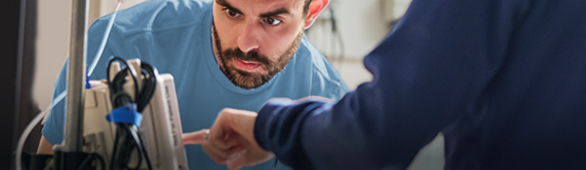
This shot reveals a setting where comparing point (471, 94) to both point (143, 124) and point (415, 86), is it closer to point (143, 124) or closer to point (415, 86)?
point (415, 86)

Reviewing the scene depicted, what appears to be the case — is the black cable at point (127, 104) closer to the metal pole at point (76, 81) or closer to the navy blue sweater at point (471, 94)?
the metal pole at point (76, 81)

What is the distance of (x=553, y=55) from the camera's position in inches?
21.5

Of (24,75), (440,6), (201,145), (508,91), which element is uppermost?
(440,6)

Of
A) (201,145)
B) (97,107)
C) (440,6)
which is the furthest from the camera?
(201,145)

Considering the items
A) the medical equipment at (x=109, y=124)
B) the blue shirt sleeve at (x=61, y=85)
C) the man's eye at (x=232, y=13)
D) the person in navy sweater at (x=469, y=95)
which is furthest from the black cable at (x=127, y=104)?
the man's eye at (x=232, y=13)

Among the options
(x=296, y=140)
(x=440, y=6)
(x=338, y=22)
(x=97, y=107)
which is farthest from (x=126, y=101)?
(x=338, y=22)

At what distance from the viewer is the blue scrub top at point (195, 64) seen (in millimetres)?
955

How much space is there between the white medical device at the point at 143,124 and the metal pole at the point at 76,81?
0.06 feet

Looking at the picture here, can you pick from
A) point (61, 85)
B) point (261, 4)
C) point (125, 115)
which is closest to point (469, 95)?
point (125, 115)

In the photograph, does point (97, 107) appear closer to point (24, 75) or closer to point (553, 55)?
point (24, 75)

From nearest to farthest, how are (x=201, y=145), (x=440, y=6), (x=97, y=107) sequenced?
(x=440, y=6)
(x=97, y=107)
(x=201, y=145)

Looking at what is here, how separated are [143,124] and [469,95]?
17.7 inches

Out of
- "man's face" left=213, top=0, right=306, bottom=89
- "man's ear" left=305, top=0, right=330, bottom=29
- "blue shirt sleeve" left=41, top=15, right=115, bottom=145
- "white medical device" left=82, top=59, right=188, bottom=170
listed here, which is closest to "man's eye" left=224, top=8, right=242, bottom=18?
"man's face" left=213, top=0, right=306, bottom=89

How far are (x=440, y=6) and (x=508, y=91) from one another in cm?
16
